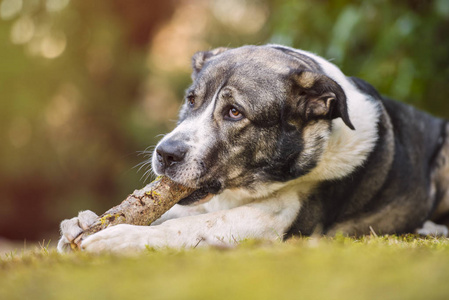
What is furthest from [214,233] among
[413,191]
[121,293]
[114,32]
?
[114,32]

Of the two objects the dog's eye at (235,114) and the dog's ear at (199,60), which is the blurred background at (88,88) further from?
the dog's eye at (235,114)

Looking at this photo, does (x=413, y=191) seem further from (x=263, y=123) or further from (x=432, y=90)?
(x=432, y=90)

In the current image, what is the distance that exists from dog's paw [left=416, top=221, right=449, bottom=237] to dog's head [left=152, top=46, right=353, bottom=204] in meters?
1.45

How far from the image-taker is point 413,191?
16.0 ft

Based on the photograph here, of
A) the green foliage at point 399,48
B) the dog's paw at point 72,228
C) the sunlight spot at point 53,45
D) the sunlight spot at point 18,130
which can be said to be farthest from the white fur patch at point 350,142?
the sunlight spot at point 53,45

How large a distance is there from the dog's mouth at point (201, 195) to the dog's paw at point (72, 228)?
70cm

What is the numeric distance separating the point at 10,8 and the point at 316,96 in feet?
31.3

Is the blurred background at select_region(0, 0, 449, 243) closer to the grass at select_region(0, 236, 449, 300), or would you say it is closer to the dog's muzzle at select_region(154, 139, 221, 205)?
the dog's muzzle at select_region(154, 139, 221, 205)

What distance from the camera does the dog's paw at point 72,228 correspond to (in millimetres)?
3598

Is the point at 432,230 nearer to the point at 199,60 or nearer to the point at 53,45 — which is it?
the point at 199,60

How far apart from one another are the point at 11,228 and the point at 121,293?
11628 mm

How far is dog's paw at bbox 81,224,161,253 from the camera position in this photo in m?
3.28

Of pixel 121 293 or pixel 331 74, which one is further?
pixel 331 74

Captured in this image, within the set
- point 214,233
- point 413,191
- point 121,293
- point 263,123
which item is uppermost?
point 263,123
